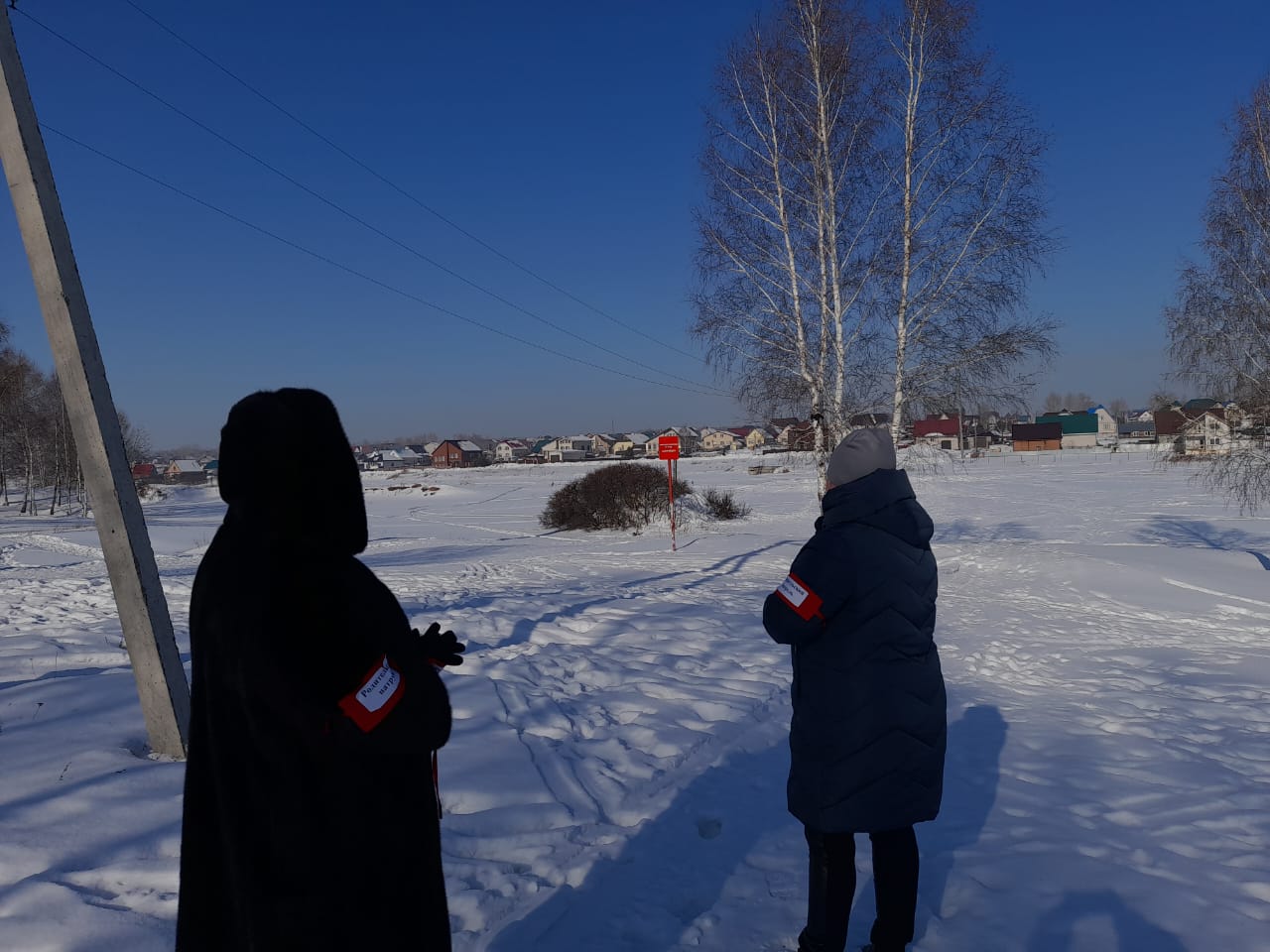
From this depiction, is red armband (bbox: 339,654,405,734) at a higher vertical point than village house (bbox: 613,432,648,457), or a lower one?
lower

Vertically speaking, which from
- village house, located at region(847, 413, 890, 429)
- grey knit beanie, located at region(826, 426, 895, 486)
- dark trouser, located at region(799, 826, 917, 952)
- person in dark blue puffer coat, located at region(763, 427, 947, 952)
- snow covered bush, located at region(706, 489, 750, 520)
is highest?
village house, located at region(847, 413, 890, 429)

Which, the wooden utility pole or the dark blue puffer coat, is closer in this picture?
the dark blue puffer coat

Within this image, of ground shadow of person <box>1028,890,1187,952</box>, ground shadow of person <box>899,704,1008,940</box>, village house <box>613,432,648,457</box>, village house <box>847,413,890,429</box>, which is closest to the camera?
ground shadow of person <box>1028,890,1187,952</box>

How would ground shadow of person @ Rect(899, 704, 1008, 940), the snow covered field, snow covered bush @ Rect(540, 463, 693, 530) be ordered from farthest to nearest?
snow covered bush @ Rect(540, 463, 693, 530), ground shadow of person @ Rect(899, 704, 1008, 940), the snow covered field

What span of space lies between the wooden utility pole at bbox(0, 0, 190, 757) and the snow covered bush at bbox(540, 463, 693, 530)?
1734cm

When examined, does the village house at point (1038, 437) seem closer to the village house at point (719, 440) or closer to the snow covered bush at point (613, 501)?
the village house at point (719, 440)

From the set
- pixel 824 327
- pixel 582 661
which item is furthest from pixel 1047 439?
pixel 582 661

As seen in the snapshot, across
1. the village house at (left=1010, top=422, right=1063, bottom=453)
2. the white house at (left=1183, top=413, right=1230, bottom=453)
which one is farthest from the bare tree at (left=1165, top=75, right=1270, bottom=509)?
the village house at (left=1010, top=422, right=1063, bottom=453)

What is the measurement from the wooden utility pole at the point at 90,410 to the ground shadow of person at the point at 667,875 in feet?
6.73

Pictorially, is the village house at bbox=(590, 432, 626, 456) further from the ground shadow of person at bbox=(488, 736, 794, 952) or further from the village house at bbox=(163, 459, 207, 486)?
the ground shadow of person at bbox=(488, 736, 794, 952)

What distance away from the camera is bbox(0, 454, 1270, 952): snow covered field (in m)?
2.67

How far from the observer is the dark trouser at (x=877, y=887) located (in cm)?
237

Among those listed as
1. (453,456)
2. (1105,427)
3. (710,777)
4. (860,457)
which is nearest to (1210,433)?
(710,777)

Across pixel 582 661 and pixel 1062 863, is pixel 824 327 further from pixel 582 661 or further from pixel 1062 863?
pixel 1062 863
